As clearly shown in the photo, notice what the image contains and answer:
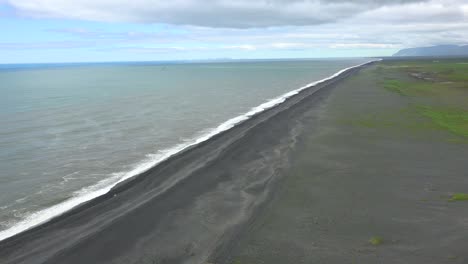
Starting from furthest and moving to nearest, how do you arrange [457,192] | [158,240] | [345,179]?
[345,179] → [457,192] → [158,240]

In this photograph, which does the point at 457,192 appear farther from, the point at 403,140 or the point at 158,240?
the point at 158,240

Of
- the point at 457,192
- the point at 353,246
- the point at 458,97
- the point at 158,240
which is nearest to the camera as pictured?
the point at 353,246

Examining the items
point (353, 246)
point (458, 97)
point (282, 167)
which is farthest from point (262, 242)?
point (458, 97)

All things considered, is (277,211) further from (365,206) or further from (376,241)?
(376,241)

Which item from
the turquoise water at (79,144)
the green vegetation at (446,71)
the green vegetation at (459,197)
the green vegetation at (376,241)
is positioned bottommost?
the green vegetation at (376,241)

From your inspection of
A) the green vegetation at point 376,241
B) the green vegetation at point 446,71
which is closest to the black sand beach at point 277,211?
the green vegetation at point 376,241

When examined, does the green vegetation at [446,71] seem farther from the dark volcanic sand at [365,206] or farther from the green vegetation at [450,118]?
the dark volcanic sand at [365,206]

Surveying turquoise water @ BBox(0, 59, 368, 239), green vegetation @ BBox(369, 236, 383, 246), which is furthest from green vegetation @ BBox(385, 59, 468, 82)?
green vegetation @ BBox(369, 236, 383, 246)
